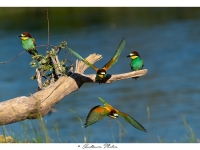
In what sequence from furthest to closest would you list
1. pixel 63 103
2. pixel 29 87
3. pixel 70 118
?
pixel 29 87
pixel 63 103
pixel 70 118

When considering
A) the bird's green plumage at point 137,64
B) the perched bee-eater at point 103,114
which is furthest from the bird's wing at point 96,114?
the bird's green plumage at point 137,64

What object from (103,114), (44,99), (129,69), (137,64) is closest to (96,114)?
(103,114)

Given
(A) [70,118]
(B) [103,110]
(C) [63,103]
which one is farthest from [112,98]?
(B) [103,110]

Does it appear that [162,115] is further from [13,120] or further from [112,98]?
[13,120]

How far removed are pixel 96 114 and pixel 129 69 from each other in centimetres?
934

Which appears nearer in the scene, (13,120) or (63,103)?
(13,120)

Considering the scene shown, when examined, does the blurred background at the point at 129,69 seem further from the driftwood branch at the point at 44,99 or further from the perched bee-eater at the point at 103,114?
the perched bee-eater at the point at 103,114

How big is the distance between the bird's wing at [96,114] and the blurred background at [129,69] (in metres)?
6.64

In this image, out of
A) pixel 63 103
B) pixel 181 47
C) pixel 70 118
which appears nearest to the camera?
pixel 70 118

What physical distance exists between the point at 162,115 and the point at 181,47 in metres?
5.74

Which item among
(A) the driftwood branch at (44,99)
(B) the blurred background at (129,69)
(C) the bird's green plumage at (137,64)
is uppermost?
(C) the bird's green plumage at (137,64)

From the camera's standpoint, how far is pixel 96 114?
276cm

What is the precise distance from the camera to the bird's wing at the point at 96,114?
2726mm

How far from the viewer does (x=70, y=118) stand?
11.8 meters
